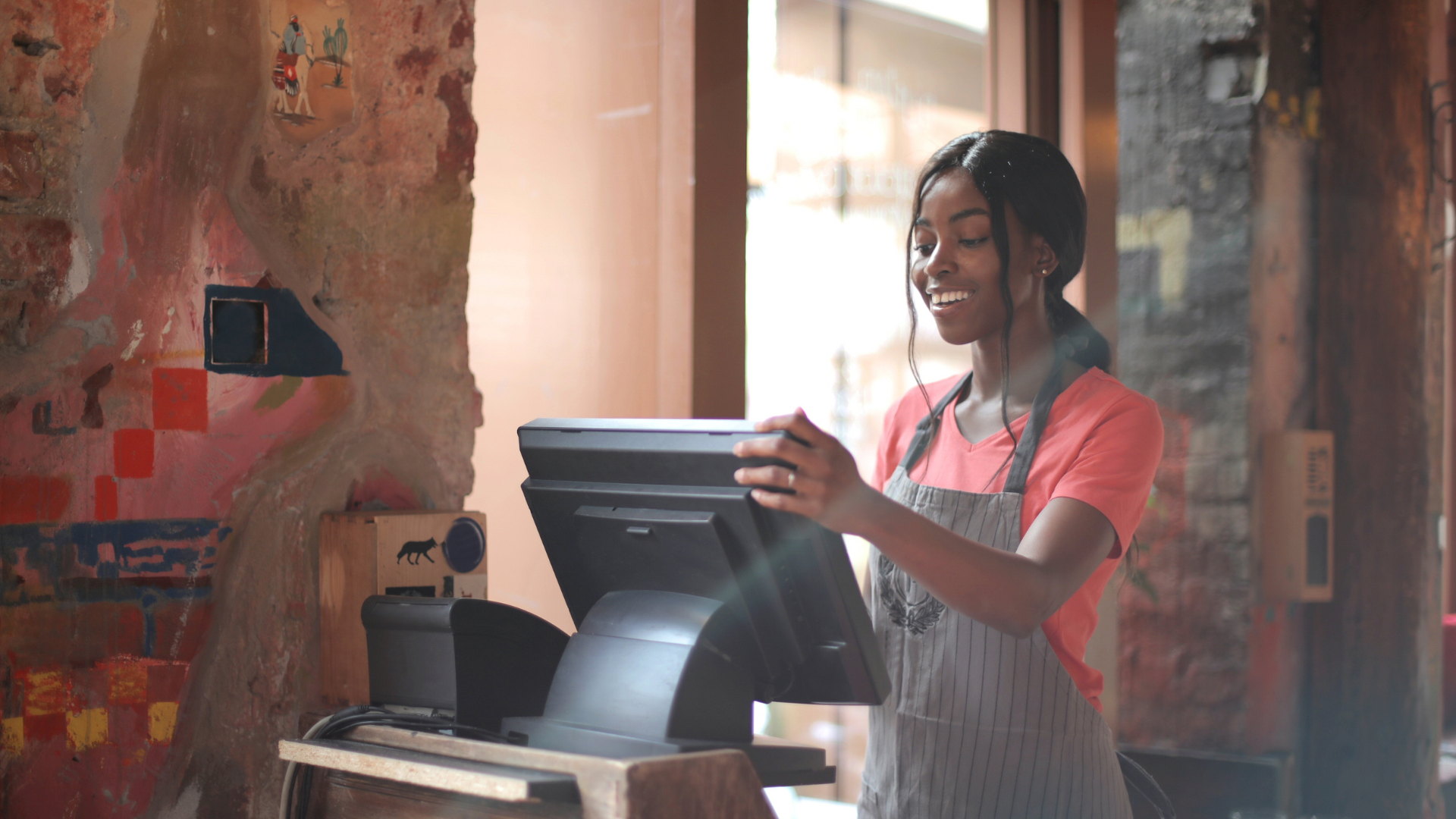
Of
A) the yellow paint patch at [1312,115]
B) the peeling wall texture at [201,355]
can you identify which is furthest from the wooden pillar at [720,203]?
the yellow paint patch at [1312,115]

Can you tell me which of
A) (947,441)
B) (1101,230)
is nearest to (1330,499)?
(1101,230)

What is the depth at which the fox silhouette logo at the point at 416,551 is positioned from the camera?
1556mm

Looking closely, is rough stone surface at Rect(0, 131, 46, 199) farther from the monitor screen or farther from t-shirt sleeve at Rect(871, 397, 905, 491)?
t-shirt sleeve at Rect(871, 397, 905, 491)

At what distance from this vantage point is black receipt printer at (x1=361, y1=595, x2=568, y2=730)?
124cm

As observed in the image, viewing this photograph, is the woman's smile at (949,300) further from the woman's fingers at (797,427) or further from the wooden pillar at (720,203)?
the wooden pillar at (720,203)

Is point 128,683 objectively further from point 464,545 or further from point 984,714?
point 984,714

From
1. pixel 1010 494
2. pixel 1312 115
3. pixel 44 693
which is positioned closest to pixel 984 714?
pixel 1010 494

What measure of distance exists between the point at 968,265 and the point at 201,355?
0.97 meters

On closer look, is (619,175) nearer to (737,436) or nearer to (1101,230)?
(737,436)

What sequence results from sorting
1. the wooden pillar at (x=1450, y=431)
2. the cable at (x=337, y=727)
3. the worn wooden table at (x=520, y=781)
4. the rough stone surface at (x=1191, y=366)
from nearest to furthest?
the worn wooden table at (x=520, y=781), the cable at (x=337, y=727), the rough stone surface at (x=1191, y=366), the wooden pillar at (x=1450, y=431)

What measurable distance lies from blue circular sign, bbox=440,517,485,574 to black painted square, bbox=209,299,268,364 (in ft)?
1.12

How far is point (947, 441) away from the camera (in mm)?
1580

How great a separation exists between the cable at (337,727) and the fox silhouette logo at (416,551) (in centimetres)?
30

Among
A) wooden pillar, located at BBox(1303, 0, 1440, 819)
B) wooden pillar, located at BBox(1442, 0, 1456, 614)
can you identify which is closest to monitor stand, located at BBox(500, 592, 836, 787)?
wooden pillar, located at BBox(1303, 0, 1440, 819)
